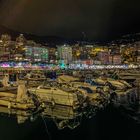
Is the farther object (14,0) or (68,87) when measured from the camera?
(14,0)

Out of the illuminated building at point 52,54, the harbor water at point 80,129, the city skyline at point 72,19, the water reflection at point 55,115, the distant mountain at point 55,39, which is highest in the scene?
the city skyline at point 72,19

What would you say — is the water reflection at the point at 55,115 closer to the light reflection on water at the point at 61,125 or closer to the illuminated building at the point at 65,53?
the light reflection on water at the point at 61,125

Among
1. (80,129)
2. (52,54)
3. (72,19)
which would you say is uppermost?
(72,19)

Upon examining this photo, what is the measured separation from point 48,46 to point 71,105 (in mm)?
335

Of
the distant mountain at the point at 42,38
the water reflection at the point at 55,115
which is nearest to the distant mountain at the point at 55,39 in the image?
the distant mountain at the point at 42,38

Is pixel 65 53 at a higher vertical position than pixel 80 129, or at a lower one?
higher

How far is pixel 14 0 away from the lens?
5.04 feet

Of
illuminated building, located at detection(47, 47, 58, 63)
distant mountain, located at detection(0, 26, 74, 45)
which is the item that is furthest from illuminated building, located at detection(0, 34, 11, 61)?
illuminated building, located at detection(47, 47, 58, 63)

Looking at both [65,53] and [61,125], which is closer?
[61,125]

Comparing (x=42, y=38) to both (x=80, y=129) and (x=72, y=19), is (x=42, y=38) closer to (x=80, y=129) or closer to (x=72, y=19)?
(x=72, y=19)

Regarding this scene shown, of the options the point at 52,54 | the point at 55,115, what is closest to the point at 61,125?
the point at 55,115

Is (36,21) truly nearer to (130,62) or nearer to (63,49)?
(63,49)

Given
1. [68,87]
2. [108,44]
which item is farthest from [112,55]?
[68,87]

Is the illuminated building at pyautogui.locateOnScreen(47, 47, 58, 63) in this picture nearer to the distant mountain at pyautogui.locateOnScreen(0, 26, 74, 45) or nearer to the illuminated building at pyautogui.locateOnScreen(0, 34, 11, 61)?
the distant mountain at pyautogui.locateOnScreen(0, 26, 74, 45)
